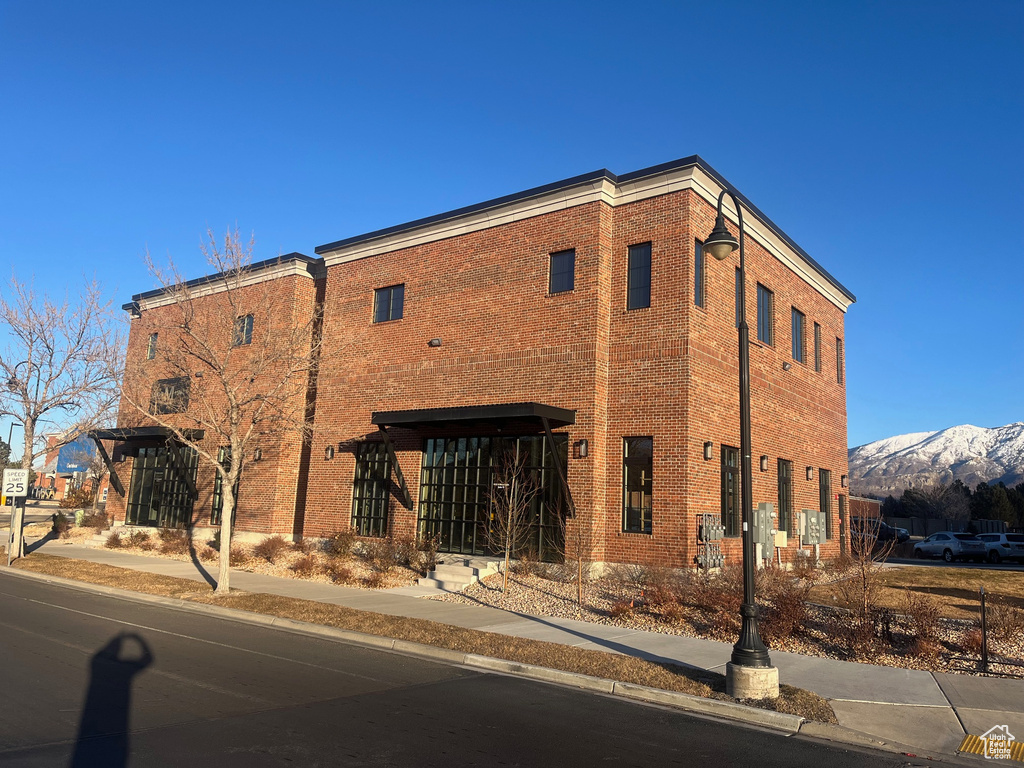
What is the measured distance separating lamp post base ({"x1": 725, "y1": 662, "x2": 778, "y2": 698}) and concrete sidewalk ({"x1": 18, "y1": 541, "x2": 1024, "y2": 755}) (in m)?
0.71

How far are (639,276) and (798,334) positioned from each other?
8.99 metres

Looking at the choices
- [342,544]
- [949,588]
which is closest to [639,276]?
[949,588]

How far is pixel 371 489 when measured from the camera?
24.0 metres

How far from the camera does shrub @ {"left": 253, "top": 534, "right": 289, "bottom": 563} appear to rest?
23.4 m

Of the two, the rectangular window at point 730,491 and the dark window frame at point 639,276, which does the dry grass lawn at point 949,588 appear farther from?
the dark window frame at point 639,276

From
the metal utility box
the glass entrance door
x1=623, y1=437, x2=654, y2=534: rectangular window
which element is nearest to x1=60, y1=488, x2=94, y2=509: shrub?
the glass entrance door

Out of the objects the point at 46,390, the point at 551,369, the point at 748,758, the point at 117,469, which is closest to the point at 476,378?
the point at 551,369

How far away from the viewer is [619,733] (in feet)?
24.6

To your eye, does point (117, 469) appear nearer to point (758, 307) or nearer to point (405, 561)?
point (405, 561)

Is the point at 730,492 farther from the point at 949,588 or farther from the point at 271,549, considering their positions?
the point at 271,549

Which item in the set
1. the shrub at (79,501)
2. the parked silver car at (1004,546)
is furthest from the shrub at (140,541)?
the parked silver car at (1004,546)

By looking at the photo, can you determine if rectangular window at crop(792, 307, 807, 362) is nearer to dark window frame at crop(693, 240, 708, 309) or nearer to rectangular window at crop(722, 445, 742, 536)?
rectangular window at crop(722, 445, 742, 536)

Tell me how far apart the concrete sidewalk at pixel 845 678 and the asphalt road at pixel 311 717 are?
1089 millimetres

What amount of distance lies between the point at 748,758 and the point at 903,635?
6.96 metres
